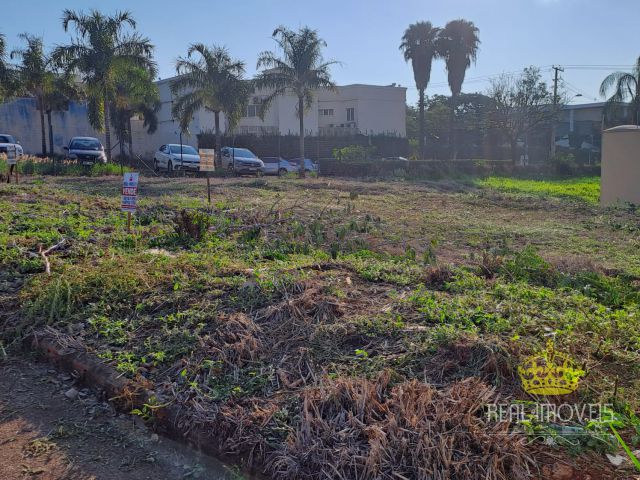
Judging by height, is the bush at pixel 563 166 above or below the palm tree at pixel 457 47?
below

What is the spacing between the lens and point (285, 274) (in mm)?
6055

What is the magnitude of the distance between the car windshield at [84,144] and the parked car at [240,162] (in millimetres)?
6138

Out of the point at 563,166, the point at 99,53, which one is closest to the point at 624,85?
the point at 563,166

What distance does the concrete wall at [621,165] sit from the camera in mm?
17141

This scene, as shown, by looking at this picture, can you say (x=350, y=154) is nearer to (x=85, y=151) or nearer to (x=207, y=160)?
(x=85, y=151)

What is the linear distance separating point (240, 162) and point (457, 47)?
22672mm

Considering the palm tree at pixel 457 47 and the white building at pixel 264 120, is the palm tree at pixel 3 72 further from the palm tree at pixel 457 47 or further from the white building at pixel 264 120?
the palm tree at pixel 457 47

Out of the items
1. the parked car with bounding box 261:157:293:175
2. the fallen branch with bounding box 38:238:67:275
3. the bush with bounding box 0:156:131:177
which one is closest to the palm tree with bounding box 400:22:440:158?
the parked car with bounding box 261:157:293:175

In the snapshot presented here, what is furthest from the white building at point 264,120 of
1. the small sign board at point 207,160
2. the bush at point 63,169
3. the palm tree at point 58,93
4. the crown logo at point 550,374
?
the crown logo at point 550,374

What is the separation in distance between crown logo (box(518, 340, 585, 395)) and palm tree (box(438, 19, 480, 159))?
142 feet

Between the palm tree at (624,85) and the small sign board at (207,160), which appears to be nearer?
the small sign board at (207,160)

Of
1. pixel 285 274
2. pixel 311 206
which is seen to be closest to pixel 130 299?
pixel 285 274

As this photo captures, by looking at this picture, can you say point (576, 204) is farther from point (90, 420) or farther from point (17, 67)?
point (17, 67)

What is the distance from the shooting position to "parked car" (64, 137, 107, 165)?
90.1 feet
